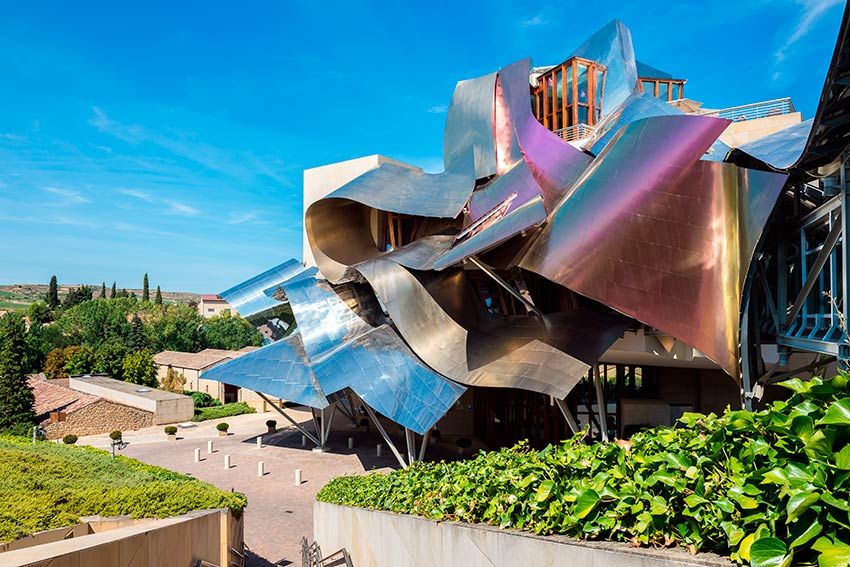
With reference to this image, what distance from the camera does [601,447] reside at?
4.75 m

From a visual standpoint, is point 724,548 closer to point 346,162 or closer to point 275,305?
point 275,305

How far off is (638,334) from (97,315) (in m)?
66.7

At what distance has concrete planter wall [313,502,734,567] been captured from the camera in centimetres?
317

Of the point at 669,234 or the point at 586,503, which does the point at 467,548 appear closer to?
the point at 586,503

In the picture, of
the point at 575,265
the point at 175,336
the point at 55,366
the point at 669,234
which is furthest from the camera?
the point at 175,336

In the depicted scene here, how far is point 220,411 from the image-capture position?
1674 inches

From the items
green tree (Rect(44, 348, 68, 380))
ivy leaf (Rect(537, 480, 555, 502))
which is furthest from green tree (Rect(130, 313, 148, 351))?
Answer: ivy leaf (Rect(537, 480, 555, 502))

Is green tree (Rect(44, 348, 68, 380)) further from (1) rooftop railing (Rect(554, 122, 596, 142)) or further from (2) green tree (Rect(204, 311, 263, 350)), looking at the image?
(1) rooftop railing (Rect(554, 122, 596, 142))

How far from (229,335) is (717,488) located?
74895 millimetres

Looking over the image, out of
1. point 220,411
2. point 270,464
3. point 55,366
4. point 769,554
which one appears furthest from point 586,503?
point 55,366

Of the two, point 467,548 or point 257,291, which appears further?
point 257,291

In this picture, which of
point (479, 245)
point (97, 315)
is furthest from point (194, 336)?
point (479, 245)

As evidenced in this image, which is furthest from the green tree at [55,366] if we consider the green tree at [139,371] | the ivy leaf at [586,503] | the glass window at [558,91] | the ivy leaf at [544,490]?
the ivy leaf at [586,503]

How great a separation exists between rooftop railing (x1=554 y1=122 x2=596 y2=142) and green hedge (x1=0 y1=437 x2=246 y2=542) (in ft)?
73.0
